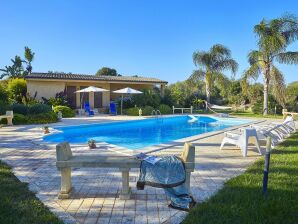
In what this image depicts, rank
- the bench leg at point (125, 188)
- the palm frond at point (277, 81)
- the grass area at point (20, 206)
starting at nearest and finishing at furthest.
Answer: the grass area at point (20, 206) < the bench leg at point (125, 188) < the palm frond at point (277, 81)

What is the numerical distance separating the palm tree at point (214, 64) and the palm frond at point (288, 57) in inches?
263

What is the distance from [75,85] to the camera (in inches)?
919

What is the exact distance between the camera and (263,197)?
14.5 ft

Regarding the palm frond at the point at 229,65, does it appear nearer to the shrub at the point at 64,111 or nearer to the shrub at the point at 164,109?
the shrub at the point at 164,109

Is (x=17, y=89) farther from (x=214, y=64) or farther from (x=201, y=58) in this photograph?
(x=214, y=64)

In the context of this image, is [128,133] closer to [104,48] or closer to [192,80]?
[192,80]

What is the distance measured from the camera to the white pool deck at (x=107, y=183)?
155 inches

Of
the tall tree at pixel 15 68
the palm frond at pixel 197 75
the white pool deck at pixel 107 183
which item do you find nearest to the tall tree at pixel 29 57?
the tall tree at pixel 15 68

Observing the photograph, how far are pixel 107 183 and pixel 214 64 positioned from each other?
24.6 metres

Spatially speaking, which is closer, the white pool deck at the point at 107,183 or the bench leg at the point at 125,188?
the white pool deck at the point at 107,183

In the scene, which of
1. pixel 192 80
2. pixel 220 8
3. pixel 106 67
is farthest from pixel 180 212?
pixel 106 67

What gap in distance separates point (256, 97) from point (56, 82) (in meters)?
18.3

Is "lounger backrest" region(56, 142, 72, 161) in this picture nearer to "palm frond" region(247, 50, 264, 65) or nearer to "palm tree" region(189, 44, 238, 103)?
"palm frond" region(247, 50, 264, 65)

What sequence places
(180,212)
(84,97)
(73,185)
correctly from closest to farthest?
(180,212), (73,185), (84,97)
